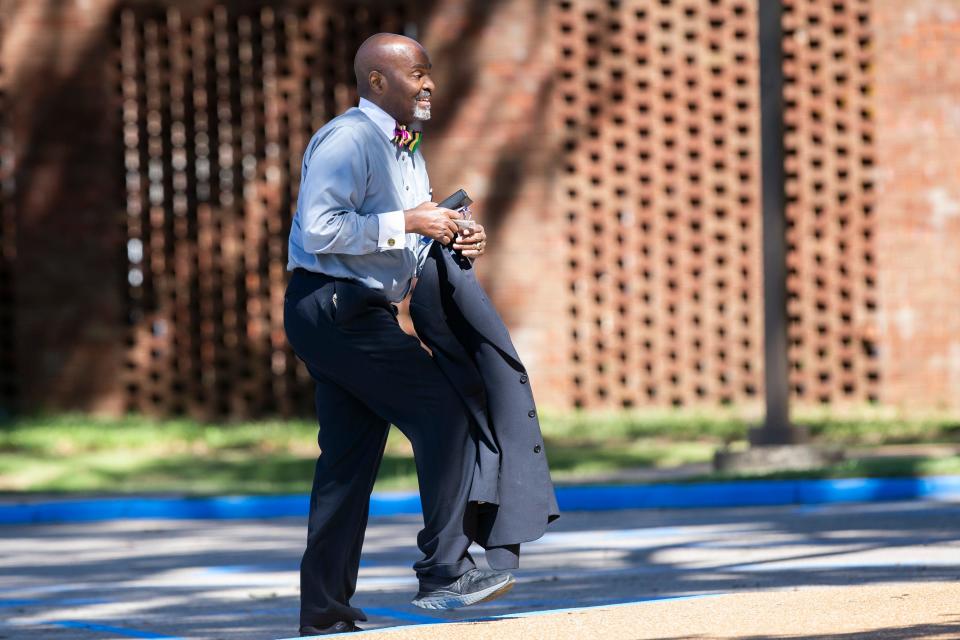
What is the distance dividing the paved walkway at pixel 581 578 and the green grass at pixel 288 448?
140 cm

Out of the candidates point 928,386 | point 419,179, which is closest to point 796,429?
point 928,386

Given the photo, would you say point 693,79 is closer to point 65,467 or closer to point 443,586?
point 65,467

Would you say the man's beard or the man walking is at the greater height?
the man's beard

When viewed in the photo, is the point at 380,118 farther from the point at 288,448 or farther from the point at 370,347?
the point at 288,448

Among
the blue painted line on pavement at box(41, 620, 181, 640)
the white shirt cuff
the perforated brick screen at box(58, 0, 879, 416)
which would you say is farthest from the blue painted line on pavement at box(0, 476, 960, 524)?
the white shirt cuff

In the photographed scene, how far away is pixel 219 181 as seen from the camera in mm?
16359

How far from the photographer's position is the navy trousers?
5.17 m

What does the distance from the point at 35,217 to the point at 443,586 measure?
12112mm

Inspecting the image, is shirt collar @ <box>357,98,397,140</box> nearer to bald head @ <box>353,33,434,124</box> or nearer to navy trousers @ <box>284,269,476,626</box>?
bald head @ <box>353,33,434,124</box>

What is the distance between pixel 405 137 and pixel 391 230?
0.35m

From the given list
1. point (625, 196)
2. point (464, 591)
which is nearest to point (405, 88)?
point (464, 591)

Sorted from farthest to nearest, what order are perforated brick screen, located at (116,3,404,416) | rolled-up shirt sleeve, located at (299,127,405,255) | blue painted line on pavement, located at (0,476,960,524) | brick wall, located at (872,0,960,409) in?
perforated brick screen, located at (116,3,404,416), brick wall, located at (872,0,960,409), blue painted line on pavement, located at (0,476,960,524), rolled-up shirt sleeve, located at (299,127,405,255)

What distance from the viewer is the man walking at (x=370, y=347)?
16.8ft

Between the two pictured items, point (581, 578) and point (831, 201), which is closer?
point (581, 578)
